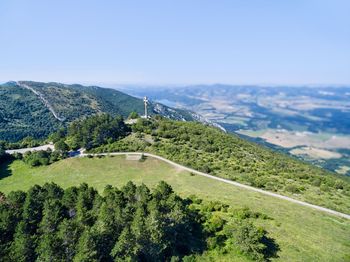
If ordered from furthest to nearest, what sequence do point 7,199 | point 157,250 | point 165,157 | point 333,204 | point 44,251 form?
1. point 165,157
2. point 333,204
3. point 7,199
4. point 157,250
5. point 44,251

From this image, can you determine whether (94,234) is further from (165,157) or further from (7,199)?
(165,157)

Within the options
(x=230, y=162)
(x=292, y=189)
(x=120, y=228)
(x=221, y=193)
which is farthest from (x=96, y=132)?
(x=120, y=228)

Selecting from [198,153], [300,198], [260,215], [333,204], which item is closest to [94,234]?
[260,215]

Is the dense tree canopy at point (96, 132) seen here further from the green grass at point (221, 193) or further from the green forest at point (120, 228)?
the green forest at point (120, 228)

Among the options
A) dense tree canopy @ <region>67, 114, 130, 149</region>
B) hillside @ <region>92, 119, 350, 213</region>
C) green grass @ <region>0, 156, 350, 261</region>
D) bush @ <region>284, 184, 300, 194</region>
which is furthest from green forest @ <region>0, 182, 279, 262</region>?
dense tree canopy @ <region>67, 114, 130, 149</region>

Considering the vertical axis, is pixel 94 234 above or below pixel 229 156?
above

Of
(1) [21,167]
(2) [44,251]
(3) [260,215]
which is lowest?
(1) [21,167]

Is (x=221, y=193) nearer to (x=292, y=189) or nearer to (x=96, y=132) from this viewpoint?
(x=292, y=189)
